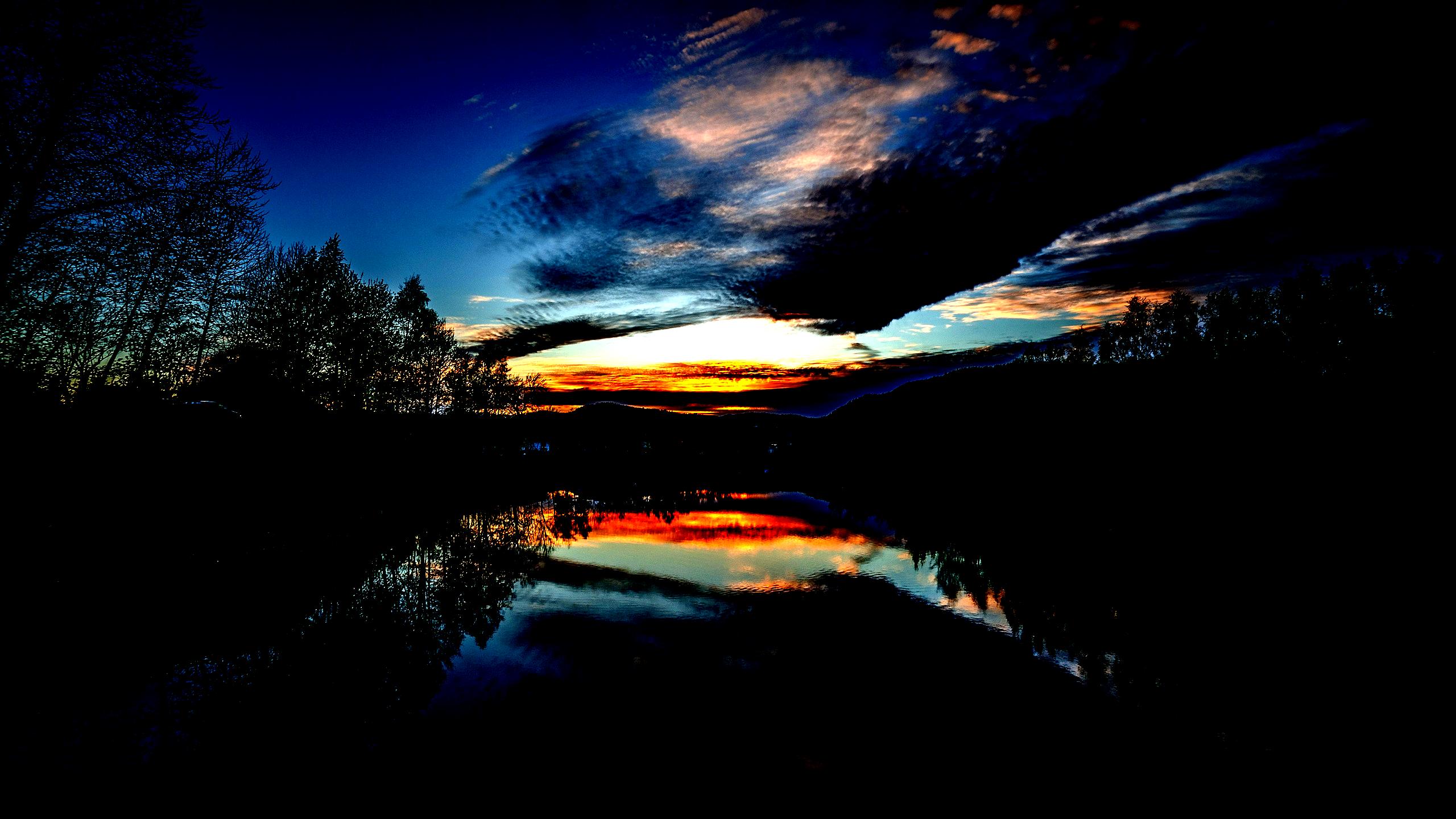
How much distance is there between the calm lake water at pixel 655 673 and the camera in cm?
454

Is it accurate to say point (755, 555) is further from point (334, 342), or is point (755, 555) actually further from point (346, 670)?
point (334, 342)

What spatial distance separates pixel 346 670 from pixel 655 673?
11.2 feet

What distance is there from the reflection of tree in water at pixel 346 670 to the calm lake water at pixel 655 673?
0.03 metres

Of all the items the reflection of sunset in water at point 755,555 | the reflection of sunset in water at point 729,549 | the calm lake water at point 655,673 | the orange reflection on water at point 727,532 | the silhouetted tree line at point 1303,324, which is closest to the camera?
the calm lake water at point 655,673

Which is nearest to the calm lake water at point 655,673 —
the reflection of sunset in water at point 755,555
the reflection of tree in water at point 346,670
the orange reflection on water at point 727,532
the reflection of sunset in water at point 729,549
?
the reflection of tree in water at point 346,670

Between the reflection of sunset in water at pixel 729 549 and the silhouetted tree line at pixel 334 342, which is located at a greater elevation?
the silhouetted tree line at pixel 334 342

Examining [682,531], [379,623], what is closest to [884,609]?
[379,623]

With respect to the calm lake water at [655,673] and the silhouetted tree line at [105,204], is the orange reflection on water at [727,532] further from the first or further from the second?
the silhouetted tree line at [105,204]

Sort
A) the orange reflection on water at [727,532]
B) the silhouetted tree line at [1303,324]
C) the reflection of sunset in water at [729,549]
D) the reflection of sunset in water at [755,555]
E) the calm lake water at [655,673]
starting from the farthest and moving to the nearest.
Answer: the silhouetted tree line at [1303,324], the orange reflection on water at [727,532], the reflection of sunset in water at [729,549], the reflection of sunset in water at [755,555], the calm lake water at [655,673]

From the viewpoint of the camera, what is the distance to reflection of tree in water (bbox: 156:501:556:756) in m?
4.55

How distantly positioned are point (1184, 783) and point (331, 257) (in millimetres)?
41002

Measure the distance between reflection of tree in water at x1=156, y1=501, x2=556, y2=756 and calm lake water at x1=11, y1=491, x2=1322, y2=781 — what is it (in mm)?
33

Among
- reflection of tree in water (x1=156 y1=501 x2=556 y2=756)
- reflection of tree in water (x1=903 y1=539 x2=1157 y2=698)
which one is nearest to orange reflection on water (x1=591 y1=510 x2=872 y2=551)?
reflection of tree in water (x1=903 y1=539 x2=1157 y2=698)

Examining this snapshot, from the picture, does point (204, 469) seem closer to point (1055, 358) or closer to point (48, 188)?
point (48, 188)
